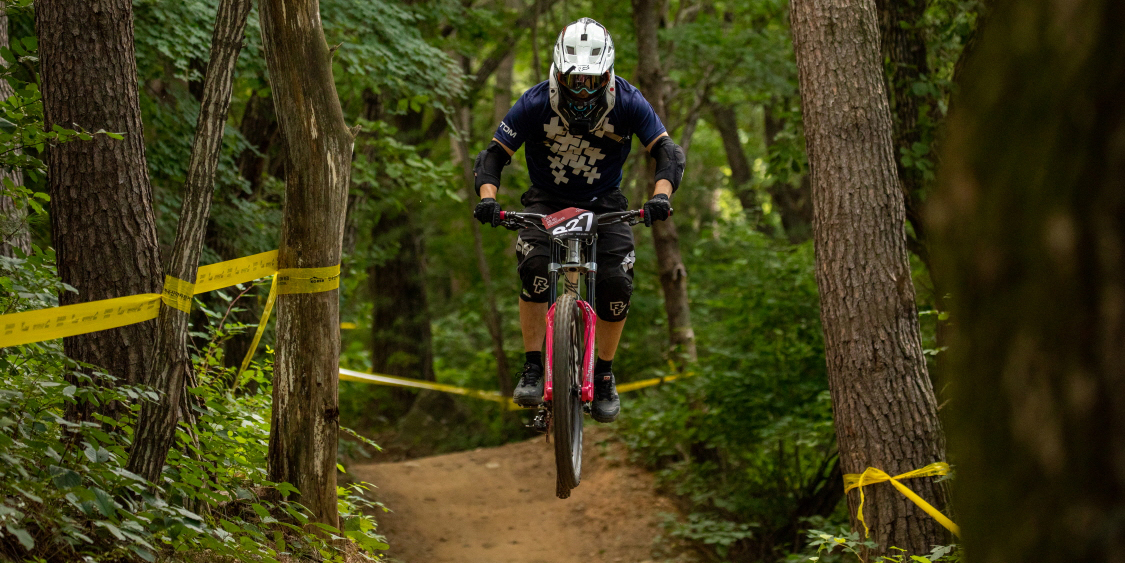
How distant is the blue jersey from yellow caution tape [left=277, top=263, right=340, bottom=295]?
149 centimetres

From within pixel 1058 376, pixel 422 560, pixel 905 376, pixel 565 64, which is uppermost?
pixel 565 64

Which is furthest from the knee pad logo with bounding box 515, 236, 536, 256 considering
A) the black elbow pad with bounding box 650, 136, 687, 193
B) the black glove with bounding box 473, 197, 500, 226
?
the black elbow pad with bounding box 650, 136, 687, 193

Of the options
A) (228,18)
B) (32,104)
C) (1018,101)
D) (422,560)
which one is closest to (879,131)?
(228,18)

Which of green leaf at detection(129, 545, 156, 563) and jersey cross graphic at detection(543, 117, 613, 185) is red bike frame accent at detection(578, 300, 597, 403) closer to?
jersey cross graphic at detection(543, 117, 613, 185)

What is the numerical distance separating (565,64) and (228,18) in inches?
70.2

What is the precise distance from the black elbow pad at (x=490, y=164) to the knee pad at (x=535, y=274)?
0.52 m

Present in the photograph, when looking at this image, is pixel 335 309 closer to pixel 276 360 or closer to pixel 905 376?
pixel 276 360

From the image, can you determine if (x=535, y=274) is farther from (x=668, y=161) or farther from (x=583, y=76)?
(x=583, y=76)

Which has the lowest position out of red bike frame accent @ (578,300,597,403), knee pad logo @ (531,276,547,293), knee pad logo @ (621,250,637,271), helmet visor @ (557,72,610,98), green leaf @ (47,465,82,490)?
green leaf @ (47,465,82,490)

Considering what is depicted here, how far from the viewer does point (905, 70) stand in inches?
289

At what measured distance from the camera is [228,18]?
11.4ft

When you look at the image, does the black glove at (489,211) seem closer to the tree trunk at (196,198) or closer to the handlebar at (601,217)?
the handlebar at (601,217)

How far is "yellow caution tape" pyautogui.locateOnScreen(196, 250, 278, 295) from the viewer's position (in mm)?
3996

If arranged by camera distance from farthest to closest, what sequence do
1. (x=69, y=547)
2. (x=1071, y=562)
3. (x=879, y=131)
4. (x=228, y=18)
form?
(x=879, y=131) < (x=228, y=18) < (x=69, y=547) < (x=1071, y=562)
